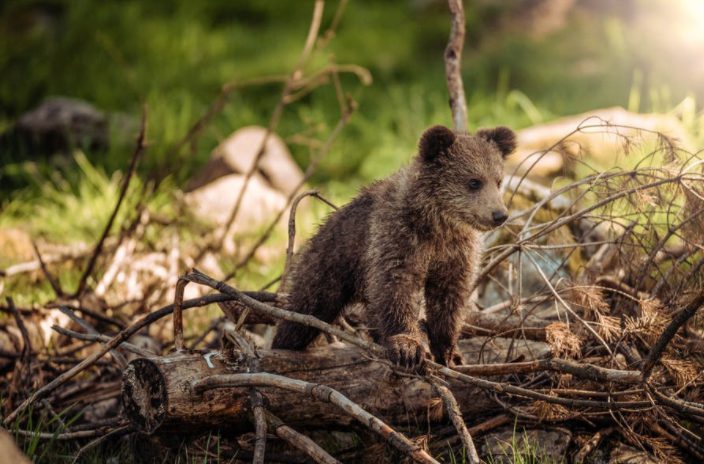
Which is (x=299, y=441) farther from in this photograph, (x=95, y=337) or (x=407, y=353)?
(x=95, y=337)

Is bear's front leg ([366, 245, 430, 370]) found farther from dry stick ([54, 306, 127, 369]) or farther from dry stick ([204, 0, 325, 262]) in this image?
dry stick ([204, 0, 325, 262])

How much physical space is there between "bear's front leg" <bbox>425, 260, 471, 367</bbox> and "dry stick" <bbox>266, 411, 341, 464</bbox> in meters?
0.73

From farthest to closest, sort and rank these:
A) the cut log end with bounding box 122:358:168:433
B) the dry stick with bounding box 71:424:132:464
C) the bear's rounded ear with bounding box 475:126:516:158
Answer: the bear's rounded ear with bounding box 475:126:516:158 < the dry stick with bounding box 71:424:132:464 < the cut log end with bounding box 122:358:168:433

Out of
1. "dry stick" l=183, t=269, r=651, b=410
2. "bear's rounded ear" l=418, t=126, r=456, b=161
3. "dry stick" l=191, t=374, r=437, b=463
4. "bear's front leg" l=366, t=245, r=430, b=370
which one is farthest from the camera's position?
"bear's rounded ear" l=418, t=126, r=456, b=161

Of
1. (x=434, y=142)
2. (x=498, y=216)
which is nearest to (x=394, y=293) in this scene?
(x=498, y=216)

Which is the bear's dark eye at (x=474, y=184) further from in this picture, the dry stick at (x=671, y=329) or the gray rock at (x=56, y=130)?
the gray rock at (x=56, y=130)

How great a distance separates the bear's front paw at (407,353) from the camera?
3.28m

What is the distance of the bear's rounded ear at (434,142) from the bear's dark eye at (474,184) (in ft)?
0.62

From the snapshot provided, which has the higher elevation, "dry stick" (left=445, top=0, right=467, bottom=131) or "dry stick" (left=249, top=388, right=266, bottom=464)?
"dry stick" (left=445, top=0, right=467, bottom=131)

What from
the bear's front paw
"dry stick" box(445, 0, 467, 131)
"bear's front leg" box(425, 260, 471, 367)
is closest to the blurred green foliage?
"dry stick" box(445, 0, 467, 131)

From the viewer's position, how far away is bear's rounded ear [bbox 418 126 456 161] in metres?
3.71

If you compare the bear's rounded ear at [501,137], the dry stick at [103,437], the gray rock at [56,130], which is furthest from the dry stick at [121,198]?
the gray rock at [56,130]

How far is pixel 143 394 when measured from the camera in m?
3.38

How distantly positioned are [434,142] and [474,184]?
9.7 inches
